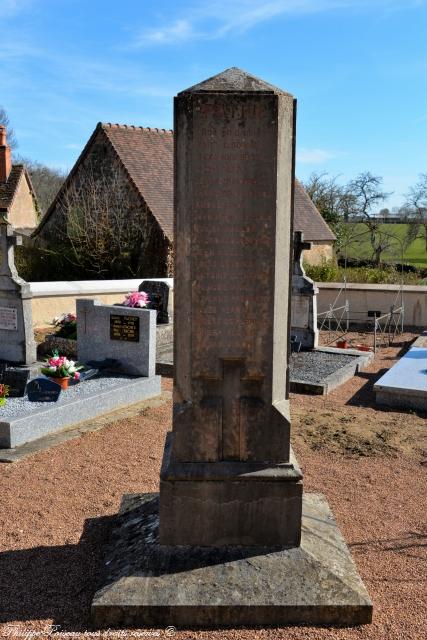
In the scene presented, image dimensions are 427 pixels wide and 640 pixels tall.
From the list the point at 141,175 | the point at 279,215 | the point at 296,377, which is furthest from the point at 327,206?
the point at 279,215

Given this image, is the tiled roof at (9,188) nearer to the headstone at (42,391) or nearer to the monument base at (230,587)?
the headstone at (42,391)

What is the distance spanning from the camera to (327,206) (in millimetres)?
34156

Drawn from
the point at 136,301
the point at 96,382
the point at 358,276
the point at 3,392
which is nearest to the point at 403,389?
the point at 96,382

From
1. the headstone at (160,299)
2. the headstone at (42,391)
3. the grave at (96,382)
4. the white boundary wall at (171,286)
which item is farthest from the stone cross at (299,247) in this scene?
the headstone at (42,391)

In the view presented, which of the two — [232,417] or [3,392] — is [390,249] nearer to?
[3,392]

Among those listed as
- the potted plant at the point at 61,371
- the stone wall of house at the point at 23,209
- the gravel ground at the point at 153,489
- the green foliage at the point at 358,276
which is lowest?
the gravel ground at the point at 153,489

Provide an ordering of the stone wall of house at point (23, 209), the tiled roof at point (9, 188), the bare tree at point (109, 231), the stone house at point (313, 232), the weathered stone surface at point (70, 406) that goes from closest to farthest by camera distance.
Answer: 1. the weathered stone surface at point (70, 406)
2. the bare tree at point (109, 231)
3. the stone house at point (313, 232)
4. the tiled roof at point (9, 188)
5. the stone wall of house at point (23, 209)

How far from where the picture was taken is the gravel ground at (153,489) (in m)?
3.57

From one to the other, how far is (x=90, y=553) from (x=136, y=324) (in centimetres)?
500

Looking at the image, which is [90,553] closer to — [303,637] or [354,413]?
[303,637]

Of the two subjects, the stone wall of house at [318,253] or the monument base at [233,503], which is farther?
the stone wall of house at [318,253]

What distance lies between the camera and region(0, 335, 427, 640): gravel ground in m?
3.57

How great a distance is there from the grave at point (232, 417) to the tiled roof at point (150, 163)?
1546cm

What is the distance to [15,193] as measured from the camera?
2983 cm
